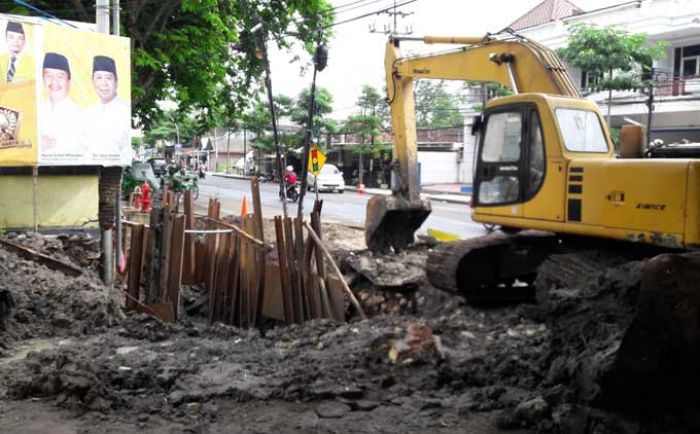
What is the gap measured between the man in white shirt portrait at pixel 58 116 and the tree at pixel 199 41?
5.02m

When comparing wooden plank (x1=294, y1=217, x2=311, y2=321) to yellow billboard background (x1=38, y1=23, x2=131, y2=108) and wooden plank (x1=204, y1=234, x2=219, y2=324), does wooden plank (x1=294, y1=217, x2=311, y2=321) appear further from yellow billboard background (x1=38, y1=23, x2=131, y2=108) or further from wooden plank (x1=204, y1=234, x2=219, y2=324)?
yellow billboard background (x1=38, y1=23, x2=131, y2=108)

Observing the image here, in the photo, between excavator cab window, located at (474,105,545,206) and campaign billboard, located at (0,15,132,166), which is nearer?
excavator cab window, located at (474,105,545,206)

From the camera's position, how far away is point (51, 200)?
33.8ft

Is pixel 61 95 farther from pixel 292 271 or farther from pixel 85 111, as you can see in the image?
pixel 292 271

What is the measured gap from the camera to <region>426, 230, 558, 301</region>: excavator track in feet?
29.1

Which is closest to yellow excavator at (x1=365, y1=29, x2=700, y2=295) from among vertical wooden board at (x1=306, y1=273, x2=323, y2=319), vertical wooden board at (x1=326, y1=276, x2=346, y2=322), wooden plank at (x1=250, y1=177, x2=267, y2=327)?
vertical wooden board at (x1=326, y1=276, x2=346, y2=322)

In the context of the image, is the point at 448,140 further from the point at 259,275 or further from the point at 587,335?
the point at 587,335

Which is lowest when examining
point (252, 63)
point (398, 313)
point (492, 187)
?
point (398, 313)

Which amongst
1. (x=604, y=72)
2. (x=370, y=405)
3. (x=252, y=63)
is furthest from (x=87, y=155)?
(x=604, y=72)

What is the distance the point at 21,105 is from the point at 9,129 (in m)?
0.33

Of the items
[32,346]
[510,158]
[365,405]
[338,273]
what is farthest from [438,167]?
[365,405]

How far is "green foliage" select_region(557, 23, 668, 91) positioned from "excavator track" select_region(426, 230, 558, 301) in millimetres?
14750

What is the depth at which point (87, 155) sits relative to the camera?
930cm

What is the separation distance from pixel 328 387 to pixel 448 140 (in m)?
43.4
